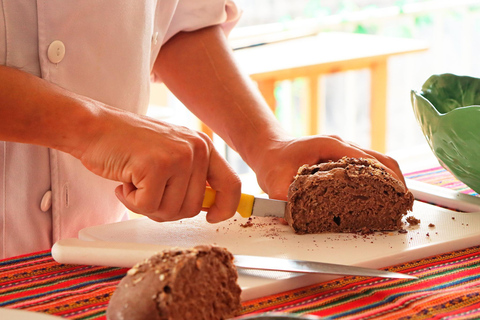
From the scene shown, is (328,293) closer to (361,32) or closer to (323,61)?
(323,61)

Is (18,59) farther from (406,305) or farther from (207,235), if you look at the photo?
(406,305)


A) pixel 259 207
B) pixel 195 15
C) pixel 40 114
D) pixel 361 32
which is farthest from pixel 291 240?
pixel 361 32

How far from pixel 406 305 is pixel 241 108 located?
2.51 feet

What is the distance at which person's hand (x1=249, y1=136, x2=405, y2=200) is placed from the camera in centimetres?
131

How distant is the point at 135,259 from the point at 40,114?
0.30m

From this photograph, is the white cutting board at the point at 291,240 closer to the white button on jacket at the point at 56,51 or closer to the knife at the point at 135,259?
the knife at the point at 135,259

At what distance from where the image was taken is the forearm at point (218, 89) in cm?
147

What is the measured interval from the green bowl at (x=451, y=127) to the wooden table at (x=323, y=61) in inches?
71.2

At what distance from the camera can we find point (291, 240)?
1.16 m

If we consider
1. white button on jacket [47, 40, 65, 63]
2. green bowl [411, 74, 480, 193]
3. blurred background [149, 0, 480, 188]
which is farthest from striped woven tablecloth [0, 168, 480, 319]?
blurred background [149, 0, 480, 188]

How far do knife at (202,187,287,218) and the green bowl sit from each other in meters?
0.36

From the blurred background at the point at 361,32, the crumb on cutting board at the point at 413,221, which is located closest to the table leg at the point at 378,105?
the blurred background at the point at 361,32

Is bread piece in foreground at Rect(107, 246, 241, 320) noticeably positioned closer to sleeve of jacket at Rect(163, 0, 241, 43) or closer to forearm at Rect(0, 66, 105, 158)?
forearm at Rect(0, 66, 105, 158)

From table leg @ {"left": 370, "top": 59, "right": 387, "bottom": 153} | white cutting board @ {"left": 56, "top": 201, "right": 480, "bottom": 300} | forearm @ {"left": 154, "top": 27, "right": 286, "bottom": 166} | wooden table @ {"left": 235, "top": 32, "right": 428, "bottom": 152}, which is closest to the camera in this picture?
white cutting board @ {"left": 56, "top": 201, "right": 480, "bottom": 300}
